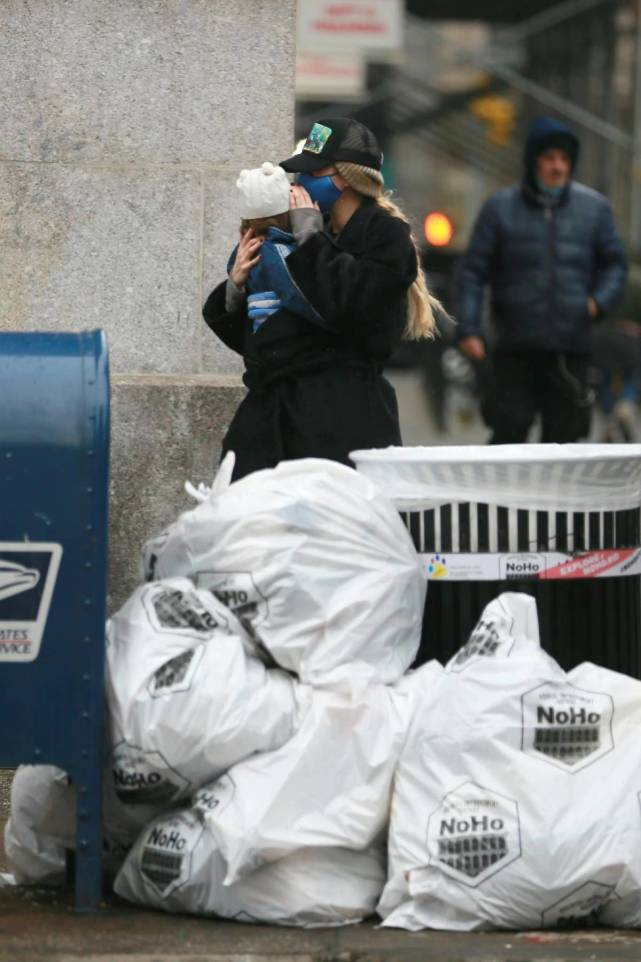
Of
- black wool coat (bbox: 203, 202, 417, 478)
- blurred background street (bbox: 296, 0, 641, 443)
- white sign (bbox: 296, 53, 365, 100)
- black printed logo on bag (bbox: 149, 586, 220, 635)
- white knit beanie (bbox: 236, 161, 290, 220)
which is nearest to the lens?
black printed logo on bag (bbox: 149, 586, 220, 635)

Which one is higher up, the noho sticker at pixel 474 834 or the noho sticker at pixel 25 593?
the noho sticker at pixel 25 593

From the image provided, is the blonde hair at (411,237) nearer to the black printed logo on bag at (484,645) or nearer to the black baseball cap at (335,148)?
the black baseball cap at (335,148)

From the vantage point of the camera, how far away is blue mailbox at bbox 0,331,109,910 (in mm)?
3773

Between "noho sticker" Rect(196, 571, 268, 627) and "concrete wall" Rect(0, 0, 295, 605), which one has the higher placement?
"concrete wall" Rect(0, 0, 295, 605)

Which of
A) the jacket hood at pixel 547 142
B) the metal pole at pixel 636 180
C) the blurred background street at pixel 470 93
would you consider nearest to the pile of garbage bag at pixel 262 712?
the jacket hood at pixel 547 142

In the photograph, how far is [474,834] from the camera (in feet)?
12.6

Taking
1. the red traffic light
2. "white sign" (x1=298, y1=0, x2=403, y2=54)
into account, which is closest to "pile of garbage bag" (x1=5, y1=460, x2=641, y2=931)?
the red traffic light

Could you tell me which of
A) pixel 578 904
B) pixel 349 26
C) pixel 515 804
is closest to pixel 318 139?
pixel 515 804

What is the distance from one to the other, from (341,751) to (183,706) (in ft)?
1.19

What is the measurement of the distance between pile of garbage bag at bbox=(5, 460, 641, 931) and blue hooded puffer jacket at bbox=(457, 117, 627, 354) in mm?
4075

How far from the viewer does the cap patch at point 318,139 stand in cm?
488

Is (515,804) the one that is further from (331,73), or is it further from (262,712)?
(331,73)

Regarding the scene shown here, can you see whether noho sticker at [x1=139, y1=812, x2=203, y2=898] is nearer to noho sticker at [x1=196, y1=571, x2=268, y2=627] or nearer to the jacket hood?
noho sticker at [x1=196, y1=571, x2=268, y2=627]

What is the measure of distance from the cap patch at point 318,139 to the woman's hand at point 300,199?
112 millimetres
